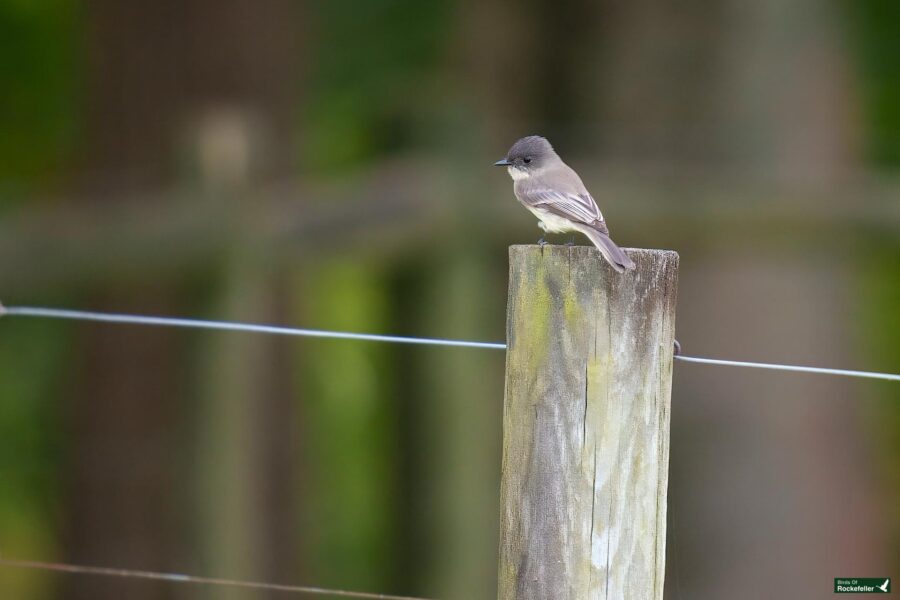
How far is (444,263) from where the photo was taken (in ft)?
19.6

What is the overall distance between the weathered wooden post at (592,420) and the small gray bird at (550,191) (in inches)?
38.0

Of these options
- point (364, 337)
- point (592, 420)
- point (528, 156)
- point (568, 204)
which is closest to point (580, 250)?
point (592, 420)

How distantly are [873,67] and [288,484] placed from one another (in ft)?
15.0

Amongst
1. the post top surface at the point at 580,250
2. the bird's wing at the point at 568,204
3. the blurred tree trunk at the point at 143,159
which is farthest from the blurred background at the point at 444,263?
the post top surface at the point at 580,250

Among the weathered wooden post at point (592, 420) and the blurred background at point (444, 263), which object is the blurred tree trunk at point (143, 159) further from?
the weathered wooden post at point (592, 420)

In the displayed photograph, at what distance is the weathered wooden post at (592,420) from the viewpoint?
236cm

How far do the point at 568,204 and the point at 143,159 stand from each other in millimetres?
3240

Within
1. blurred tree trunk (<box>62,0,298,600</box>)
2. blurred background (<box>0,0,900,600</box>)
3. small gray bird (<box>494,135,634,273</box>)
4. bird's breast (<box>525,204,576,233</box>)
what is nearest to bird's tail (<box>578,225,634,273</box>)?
small gray bird (<box>494,135,634,273</box>)

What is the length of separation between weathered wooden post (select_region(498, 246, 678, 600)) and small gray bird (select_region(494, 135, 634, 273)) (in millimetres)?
966

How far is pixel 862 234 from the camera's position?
5793 mm

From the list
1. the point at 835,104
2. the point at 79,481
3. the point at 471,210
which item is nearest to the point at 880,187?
the point at 835,104

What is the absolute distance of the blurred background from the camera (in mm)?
5633

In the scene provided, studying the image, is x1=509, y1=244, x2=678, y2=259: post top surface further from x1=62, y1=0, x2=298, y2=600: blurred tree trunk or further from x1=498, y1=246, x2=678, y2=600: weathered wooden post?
x1=62, y1=0, x2=298, y2=600: blurred tree trunk

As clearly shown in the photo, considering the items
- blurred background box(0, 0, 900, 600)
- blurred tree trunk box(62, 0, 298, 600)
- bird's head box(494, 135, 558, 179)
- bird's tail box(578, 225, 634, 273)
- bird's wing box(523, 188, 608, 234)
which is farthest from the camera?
blurred tree trunk box(62, 0, 298, 600)
